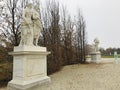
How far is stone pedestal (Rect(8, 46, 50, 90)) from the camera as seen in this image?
271 inches

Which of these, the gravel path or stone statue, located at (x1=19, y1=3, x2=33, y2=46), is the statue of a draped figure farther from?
the gravel path

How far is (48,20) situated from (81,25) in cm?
651

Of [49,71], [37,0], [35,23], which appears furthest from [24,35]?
[37,0]

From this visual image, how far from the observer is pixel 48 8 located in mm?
15289

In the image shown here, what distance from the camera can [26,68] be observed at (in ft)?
23.0

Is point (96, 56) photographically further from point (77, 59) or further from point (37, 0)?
point (37, 0)

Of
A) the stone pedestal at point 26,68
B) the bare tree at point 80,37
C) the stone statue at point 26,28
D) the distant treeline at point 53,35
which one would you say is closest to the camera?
the stone pedestal at point 26,68

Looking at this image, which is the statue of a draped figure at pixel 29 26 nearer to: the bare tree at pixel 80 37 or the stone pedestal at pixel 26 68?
the stone pedestal at pixel 26 68

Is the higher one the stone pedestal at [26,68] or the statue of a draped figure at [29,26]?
the statue of a draped figure at [29,26]

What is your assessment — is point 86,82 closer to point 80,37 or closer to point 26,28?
point 26,28

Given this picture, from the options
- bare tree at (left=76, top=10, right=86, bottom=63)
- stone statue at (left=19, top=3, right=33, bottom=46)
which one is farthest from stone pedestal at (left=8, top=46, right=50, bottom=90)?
bare tree at (left=76, top=10, right=86, bottom=63)

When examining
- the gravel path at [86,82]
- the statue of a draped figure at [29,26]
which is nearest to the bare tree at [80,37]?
the gravel path at [86,82]

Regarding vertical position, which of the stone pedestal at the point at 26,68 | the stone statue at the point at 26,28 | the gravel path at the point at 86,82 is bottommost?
the gravel path at the point at 86,82

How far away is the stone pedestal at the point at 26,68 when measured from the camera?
6.87 metres
